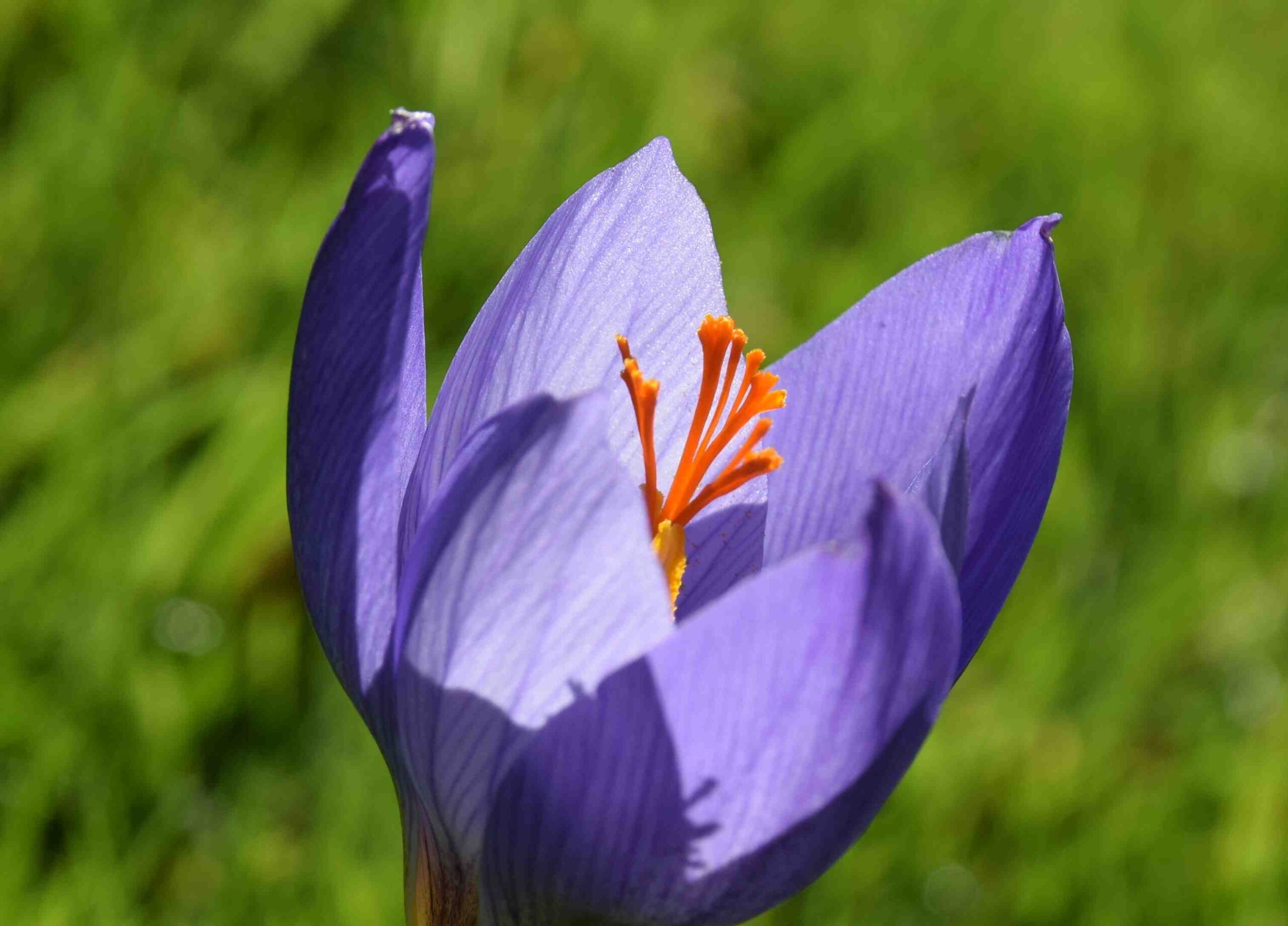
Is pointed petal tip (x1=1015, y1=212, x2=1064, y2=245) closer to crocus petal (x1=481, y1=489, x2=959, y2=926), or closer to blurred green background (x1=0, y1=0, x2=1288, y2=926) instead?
crocus petal (x1=481, y1=489, x2=959, y2=926)

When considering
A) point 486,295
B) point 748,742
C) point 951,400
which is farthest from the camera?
point 486,295

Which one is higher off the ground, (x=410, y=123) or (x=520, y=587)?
(x=410, y=123)

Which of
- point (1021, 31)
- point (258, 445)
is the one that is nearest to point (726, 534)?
point (258, 445)

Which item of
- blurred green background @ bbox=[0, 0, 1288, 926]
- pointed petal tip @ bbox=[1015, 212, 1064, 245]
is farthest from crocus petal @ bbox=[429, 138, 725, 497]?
blurred green background @ bbox=[0, 0, 1288, 926]

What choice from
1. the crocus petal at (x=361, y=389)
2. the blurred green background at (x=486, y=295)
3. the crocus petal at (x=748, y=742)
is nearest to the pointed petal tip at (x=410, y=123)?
the crocus petal at (x=361, y=389)

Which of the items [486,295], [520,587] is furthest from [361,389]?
[486,295]

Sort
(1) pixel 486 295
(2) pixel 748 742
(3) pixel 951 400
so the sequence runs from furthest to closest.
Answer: (1) pixel 486 295 < (3) pixel 951 400 < (2) pixel 748 742

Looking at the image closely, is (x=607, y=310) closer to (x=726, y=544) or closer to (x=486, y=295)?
(x=726, y=544)
